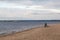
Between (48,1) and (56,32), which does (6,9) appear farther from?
(56,32)

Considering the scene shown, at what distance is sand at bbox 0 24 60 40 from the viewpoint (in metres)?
0.88

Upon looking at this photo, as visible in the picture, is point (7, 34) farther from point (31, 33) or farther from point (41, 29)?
point (41, 29)

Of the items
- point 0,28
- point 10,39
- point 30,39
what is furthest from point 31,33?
point 0,28

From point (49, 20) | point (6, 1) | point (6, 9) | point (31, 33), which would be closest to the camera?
point (49, 20)

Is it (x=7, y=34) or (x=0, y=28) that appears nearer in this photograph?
(x=7, y=34)

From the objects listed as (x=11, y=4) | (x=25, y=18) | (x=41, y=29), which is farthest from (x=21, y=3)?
(x=41, y=29)

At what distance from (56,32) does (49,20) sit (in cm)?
42

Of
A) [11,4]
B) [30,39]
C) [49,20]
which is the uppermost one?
[11,4]

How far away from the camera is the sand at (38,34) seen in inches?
34.6

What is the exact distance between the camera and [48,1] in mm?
896

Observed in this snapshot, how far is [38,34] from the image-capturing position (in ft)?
3.11

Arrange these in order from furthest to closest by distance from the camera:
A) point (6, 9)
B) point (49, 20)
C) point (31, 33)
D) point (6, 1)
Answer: point (31, 33) < point (6, 1) < point (6, 9) < point (49, 20)

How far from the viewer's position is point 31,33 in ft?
3.13

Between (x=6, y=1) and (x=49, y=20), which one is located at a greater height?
(x=6, y=1)
